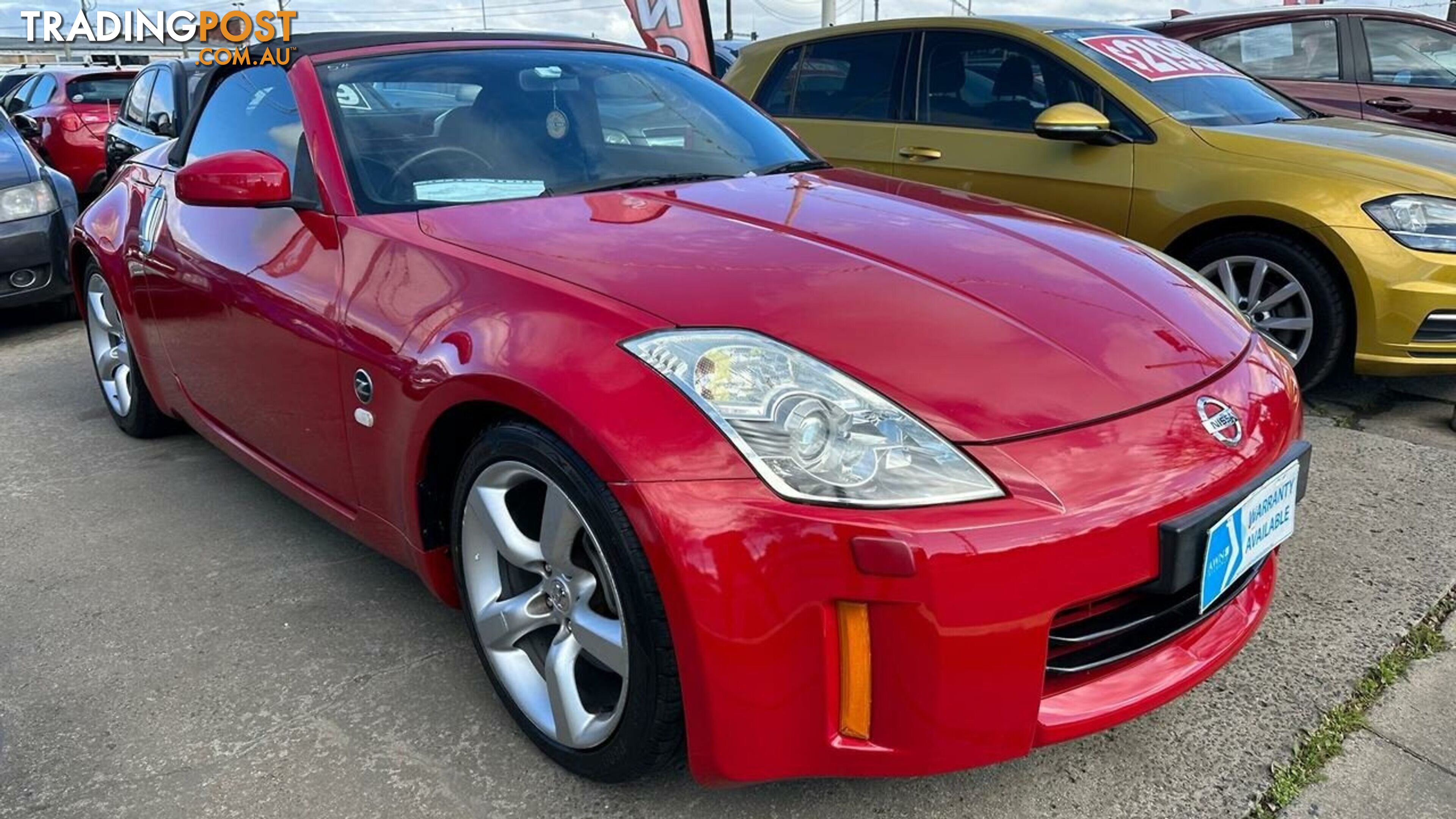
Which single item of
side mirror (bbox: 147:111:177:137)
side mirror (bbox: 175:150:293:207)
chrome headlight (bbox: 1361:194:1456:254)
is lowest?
chrome headlight (bbox: 1361:194:1456:254)

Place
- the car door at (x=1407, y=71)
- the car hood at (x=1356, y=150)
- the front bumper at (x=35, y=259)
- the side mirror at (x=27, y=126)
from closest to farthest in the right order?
the car hood at (x=1356, y=150), the front bumper at (x=35, y=259), the car door at (x=1407, y=71), the side mirror at (x=27, y=126)

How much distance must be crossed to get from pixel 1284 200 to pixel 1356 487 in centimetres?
110

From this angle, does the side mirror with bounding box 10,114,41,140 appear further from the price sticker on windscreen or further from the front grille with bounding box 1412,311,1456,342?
the front grille with bounding box 1412,311,1456,342

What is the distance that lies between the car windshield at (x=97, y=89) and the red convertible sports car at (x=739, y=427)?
849 cm

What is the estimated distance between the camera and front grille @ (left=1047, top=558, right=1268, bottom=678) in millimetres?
1585

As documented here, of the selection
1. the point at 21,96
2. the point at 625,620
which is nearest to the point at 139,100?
the point at 21,96

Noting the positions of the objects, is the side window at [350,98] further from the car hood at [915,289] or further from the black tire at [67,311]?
the black tire at [67,311]

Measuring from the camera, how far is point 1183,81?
430 centimetres

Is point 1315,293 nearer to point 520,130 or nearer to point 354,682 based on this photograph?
point 520,130

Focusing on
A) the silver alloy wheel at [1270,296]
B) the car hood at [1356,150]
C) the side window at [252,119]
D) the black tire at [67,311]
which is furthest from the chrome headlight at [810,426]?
the black tire at [67,311]

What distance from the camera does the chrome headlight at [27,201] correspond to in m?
5.17

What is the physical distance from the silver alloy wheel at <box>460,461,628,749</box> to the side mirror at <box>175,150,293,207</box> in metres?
0.95

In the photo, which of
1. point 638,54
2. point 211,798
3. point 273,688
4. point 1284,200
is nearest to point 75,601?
point 273,688

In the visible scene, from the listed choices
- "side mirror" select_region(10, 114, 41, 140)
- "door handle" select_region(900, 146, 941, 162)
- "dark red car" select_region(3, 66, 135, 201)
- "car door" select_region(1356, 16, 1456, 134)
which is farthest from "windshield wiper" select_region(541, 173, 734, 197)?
"dark red car" select_region(3, 66, 135, 201)
